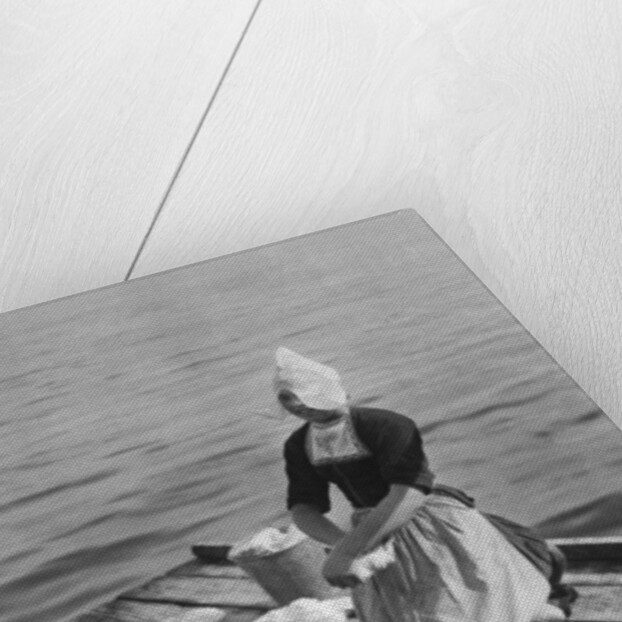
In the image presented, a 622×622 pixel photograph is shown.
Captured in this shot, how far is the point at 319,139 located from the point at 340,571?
21.5 inches

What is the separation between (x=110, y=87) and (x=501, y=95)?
455 millimetres

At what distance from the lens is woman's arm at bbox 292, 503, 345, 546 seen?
0.77 meters

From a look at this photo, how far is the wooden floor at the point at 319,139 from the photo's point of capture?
1011 millimetres

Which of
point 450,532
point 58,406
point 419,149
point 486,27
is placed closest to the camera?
point 450,532

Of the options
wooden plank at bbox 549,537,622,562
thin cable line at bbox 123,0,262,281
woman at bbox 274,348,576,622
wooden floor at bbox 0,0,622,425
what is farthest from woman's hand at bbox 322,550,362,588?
thin cable line at bbox 123,0,262,281

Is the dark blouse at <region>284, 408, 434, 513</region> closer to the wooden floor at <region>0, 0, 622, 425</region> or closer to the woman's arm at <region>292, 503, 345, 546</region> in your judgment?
the woman's arm at <region>292, 503, 345, 546</region>

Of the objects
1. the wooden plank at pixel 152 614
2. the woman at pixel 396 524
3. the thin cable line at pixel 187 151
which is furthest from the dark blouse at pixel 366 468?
the thin cable line at pixel 187 151

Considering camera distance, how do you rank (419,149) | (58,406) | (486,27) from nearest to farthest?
(58,406)
(419,149)
(486,27)

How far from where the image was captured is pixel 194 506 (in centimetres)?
79

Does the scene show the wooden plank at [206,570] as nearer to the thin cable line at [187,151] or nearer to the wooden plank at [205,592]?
the wooden plank at [205,592]

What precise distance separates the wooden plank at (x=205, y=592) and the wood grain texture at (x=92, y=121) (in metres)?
0.36

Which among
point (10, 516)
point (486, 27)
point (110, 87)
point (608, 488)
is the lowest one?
point (10, 516)

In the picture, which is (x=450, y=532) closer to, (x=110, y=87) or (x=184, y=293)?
(x=184, y=293)

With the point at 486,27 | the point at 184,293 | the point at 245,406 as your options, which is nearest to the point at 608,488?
the point at 245,406
